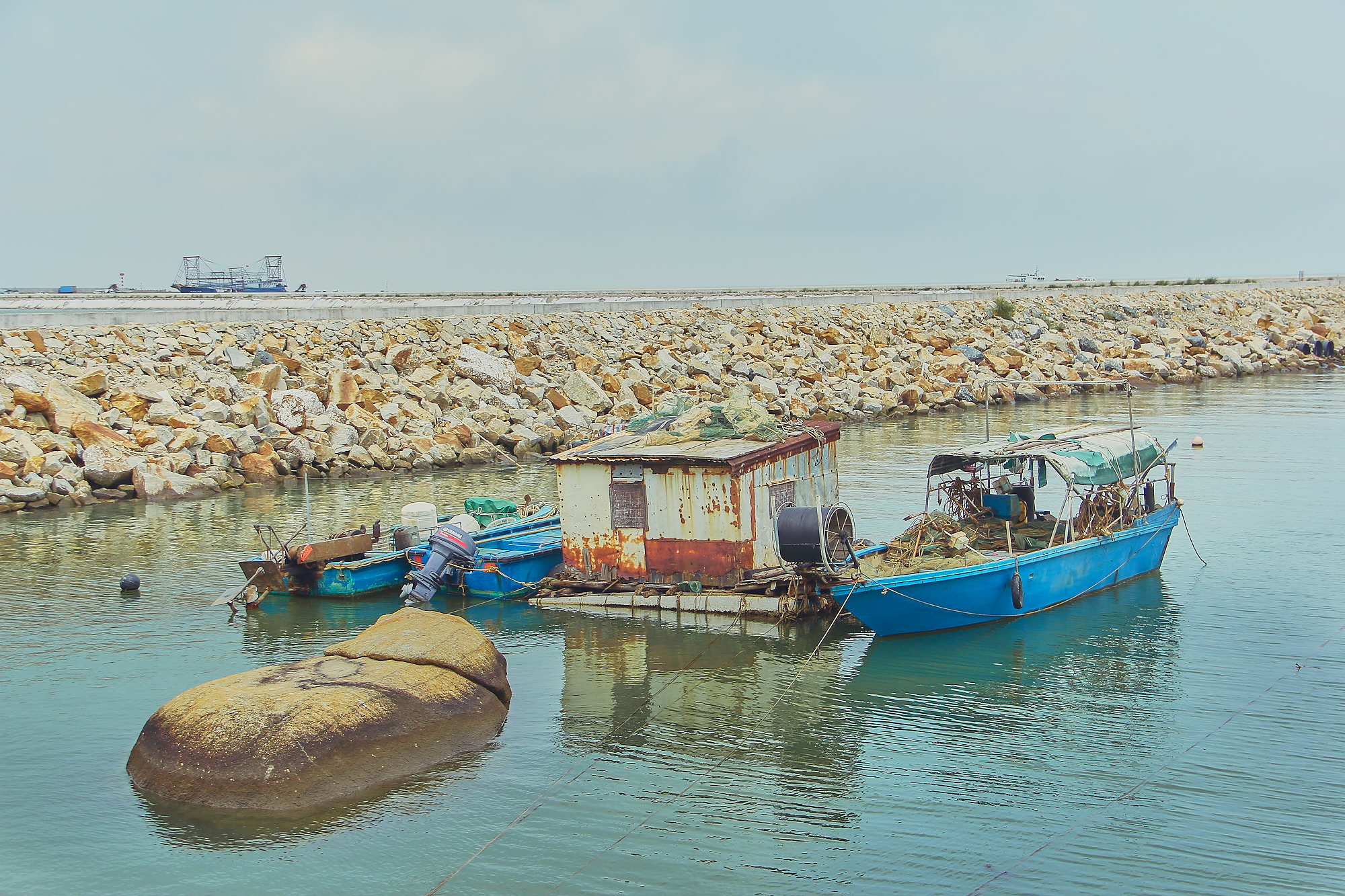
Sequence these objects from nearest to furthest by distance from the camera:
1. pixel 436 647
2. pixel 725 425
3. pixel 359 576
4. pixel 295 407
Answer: pixel 436 647 → pixel 725 425 → pixel 359 576 → pixel 295 407

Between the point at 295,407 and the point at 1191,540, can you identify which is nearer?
the point at 1191,540

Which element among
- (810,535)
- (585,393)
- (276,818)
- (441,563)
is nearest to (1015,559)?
(810,535)

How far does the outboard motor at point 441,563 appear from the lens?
19.9 metres

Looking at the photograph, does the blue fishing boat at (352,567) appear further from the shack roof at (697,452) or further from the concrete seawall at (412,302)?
the concrete seawall at (412,302)

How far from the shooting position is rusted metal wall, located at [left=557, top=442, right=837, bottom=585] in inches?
719

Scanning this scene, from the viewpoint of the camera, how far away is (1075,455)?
778 inches

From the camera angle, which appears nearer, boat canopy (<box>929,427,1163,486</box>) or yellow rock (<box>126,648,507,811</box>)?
yellow rock (<box>126,648,507,811</box>)

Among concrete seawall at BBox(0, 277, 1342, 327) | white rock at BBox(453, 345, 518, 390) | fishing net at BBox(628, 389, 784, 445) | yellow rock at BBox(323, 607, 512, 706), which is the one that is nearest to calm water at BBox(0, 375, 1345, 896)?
yellow rock at BBox(323, 607, 512, 706)

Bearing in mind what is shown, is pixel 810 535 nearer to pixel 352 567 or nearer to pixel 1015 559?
pixel 1015 559

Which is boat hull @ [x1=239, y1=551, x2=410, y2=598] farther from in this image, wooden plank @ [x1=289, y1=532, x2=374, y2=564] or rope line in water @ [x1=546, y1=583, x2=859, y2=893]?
rope line in water @ [x1=546, y1=583, x2=859, y2=893]

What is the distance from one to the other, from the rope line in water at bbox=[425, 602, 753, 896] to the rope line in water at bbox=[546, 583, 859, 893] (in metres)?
1.06

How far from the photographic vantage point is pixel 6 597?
21.0 meters

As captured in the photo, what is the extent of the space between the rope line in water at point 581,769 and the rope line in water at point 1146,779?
4755mm

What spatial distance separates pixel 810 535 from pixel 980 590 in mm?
3108
